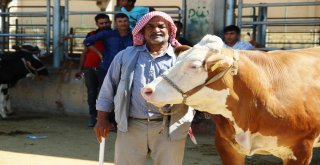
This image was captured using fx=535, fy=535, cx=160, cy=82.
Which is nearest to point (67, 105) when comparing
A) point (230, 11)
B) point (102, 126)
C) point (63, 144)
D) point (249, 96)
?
point (63, 144)

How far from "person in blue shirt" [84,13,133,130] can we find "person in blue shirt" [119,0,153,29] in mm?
132

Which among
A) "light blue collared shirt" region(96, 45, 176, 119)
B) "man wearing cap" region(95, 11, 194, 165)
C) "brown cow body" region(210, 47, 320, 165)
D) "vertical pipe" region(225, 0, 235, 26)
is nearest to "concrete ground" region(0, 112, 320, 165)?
"vertical pipe" region(225, 0, 235, 26)

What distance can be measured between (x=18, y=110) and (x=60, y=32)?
1.60 meters

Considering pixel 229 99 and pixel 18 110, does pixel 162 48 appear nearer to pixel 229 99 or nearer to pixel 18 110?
pixel 229 99

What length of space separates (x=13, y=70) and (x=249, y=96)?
6.24 metres

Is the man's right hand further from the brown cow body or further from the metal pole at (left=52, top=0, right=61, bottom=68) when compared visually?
the metal pole at (left=52, top=0, right=61, bottom=68)

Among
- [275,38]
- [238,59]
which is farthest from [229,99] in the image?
[275,38]

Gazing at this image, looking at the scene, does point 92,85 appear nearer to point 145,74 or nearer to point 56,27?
point 56,27

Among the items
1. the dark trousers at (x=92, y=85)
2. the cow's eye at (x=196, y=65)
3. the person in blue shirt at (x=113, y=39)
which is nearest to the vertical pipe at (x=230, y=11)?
the person in blue shirt at (x=113, y=39)

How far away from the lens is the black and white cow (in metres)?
8.88

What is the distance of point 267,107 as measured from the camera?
3.49 metres

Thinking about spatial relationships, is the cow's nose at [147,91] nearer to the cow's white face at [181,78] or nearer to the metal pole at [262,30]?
the cow's white face at [181,78]

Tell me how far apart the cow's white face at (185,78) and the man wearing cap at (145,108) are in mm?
237

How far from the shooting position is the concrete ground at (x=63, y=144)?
586cm
